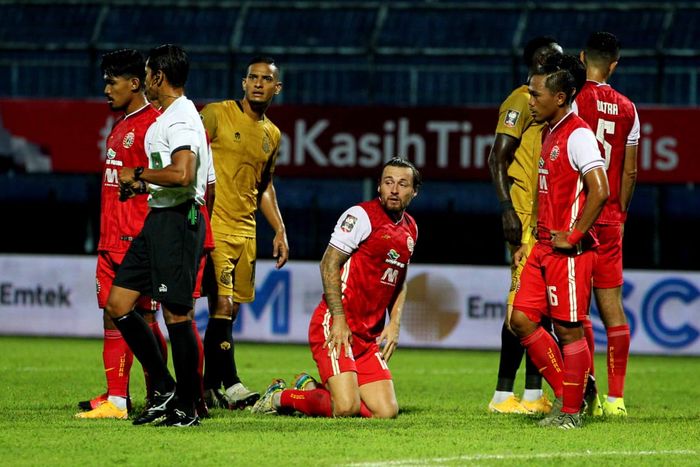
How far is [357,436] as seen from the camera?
652cm

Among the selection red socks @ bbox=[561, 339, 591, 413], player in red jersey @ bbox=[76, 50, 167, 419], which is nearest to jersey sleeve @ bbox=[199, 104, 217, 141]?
player in red jersey @ bbox=[76, 50, 167, 419]

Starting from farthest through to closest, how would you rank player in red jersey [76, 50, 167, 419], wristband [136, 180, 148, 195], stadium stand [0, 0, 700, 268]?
stadium stand [0, 0, 700, 268] < player in red jersey [76, 50, 167, 419] < wristband [136, 180, 148, 195]

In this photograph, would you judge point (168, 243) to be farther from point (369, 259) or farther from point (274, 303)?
point (274, 303)

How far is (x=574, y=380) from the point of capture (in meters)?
6.86

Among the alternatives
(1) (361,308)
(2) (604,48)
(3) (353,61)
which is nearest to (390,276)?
(1) (361,308)

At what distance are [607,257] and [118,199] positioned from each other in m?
2.88

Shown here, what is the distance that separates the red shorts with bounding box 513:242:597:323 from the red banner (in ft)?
26.6

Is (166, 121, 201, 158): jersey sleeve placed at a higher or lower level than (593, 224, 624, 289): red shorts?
higher

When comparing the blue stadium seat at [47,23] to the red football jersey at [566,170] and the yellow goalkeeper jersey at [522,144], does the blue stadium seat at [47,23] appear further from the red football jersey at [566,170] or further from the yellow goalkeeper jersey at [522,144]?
the red football jersey at [566,170]

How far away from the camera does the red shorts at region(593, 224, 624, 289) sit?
7.71 meters

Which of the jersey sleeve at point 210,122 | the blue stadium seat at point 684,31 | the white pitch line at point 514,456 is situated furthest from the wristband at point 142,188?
the blue stadium seat at point 684,31

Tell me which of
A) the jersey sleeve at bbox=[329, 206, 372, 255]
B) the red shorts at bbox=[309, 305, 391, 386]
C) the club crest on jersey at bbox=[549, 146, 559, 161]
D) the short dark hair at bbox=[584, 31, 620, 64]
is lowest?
the red shorts at bbox=[309, 305, 391, 386]

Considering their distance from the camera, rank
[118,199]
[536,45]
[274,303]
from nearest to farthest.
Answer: [118,199]
[536,45]
[274,303]

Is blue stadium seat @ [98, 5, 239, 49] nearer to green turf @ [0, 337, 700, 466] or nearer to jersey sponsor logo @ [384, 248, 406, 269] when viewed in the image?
green turf @ [0, 337, 700, 466]
